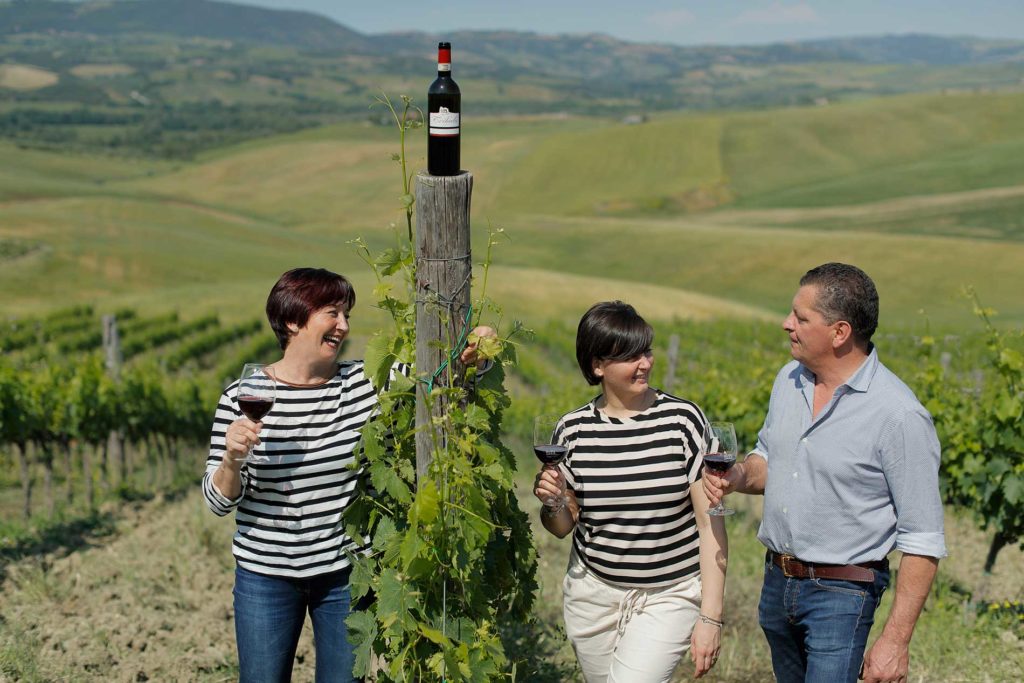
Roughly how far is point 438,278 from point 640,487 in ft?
3.01

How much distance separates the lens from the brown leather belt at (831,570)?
298 cm

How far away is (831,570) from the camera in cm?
301

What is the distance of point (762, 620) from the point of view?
3.24m

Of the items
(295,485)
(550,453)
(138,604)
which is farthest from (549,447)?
(138,604)

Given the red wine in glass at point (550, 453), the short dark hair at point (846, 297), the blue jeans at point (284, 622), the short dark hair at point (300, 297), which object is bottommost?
the blue jeans at point (284, 622)

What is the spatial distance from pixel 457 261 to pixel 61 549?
5.72 meters

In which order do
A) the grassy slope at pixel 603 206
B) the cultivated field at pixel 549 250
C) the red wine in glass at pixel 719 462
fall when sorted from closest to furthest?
the red wine in glass at pixel 719 462
the cultivated field at pixel 549 250
the grassy slope at pixel 603 206

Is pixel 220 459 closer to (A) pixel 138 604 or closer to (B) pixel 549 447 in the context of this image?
(B) pixel 549 447

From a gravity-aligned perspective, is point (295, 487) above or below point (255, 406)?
below

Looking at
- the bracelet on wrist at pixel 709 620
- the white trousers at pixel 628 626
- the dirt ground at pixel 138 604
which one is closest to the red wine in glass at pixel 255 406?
the white trousers at pixel 628 626

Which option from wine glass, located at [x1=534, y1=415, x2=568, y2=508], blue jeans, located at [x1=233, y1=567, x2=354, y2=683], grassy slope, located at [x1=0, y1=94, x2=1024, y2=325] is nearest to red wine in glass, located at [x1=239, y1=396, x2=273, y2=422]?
blue jeans, located at [x1=233, y1=567, x2=354, y2=683]

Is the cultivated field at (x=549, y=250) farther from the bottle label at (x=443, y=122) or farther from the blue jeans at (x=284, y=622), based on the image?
the blue jeans at (x=284, y=622)

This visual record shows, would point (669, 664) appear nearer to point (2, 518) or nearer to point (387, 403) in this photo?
point (387, 403)

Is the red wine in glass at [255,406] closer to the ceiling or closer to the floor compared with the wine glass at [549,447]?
closer to the ceiling
